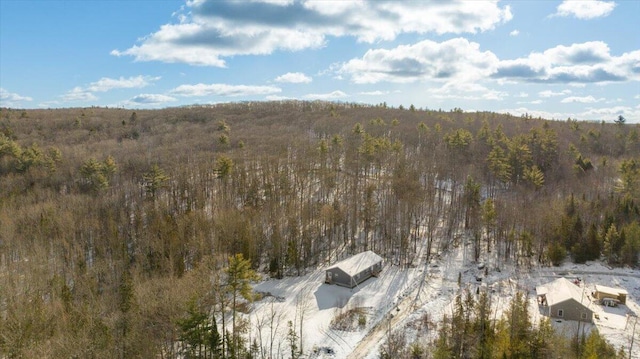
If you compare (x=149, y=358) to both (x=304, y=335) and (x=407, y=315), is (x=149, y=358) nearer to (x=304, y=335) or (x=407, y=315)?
(x=304, y=335)

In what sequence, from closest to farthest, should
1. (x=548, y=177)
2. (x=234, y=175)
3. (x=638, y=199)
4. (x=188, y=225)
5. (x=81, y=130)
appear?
(x=188, y=225) → (x=638, y=199) → (x=234, y=175) → (x=548, y=177) → (x=81, y=130)

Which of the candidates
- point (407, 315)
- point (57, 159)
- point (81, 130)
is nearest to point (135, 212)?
point (57, 159)

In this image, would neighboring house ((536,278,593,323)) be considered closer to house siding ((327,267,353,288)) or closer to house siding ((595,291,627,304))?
house siding ((595,291,627,304))

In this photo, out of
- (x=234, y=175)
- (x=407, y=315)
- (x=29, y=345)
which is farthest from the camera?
(x=234, y=175)

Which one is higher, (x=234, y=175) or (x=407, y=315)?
(x=234, y=175)

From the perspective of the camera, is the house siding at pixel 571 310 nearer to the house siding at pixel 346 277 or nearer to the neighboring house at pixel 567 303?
the neighboring house at pixel 567 303

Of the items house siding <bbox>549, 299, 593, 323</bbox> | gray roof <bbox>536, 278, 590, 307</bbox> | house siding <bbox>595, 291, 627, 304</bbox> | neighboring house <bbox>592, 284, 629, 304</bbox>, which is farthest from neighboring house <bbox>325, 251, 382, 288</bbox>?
house siding <bbox>595, 291, 627, 304</bbox>

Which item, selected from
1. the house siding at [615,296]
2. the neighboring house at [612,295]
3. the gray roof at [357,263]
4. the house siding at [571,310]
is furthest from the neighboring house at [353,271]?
the house siding at [615,296]

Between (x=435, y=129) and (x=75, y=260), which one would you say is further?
(x=435, y=129)
